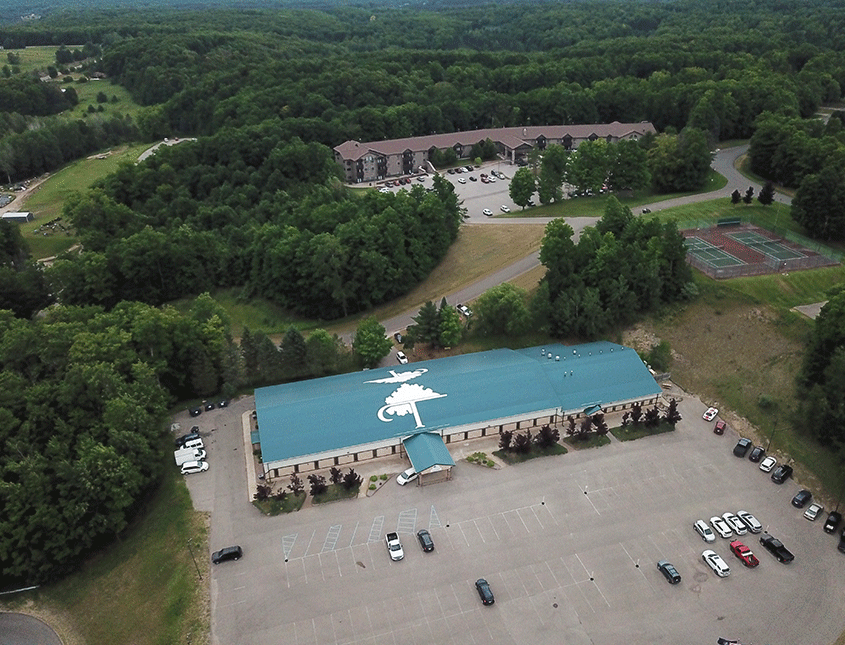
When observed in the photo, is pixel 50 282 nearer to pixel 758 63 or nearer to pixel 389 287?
pixel 389 287

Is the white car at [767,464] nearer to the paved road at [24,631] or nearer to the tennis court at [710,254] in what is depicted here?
the tennis court at [710,254]

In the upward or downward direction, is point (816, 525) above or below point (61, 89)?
below

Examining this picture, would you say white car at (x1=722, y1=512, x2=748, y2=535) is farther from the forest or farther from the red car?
the forest

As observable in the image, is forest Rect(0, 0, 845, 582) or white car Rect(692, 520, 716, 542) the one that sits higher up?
forest Rect(0, 0, 845, 582)

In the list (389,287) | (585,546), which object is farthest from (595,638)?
(389,287)

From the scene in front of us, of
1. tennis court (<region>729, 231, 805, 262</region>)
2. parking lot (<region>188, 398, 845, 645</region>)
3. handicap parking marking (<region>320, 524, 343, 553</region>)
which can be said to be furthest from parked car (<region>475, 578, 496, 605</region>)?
tennis court (<region>729, 231, 805, 262</region>)

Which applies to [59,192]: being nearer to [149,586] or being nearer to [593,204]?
[593,204]
